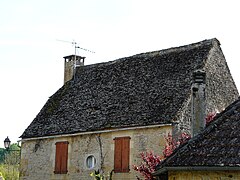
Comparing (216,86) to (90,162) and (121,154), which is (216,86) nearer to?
(121,154)

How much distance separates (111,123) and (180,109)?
378cm

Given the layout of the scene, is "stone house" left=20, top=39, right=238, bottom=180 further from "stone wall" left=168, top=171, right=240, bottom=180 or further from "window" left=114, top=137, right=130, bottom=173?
"stone wall" left=168, top=171, right=240, bottom=180

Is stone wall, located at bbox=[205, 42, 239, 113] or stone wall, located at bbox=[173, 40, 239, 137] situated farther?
stone wall, located at bbox=[205, 42, 239, 113]

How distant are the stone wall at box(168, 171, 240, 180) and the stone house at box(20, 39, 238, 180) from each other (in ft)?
31.5

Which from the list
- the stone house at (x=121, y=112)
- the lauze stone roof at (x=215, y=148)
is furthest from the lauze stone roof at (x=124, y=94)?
the lauze stone roof at (x=215, y=148)

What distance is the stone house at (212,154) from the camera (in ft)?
38.1

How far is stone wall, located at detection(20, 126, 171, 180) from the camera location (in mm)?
23188

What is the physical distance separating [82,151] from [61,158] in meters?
1.51

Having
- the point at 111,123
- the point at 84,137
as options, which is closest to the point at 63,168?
the point at 84,137

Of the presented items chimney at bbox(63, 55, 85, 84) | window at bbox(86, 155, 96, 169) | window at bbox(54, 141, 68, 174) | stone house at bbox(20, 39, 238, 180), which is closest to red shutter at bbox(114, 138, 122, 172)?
stone house at bbox(20, 39, 238, 180)

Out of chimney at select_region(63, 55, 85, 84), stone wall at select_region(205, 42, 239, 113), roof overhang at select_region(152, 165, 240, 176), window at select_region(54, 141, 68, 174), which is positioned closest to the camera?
roof overhang at select_region(152, 165, 240, 176)

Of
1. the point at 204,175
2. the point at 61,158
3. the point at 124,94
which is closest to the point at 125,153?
the point at 124,94

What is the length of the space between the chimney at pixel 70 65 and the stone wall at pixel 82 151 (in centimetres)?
486

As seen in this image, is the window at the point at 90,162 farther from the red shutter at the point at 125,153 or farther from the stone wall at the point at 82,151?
the red shutter at the point at 125,153
